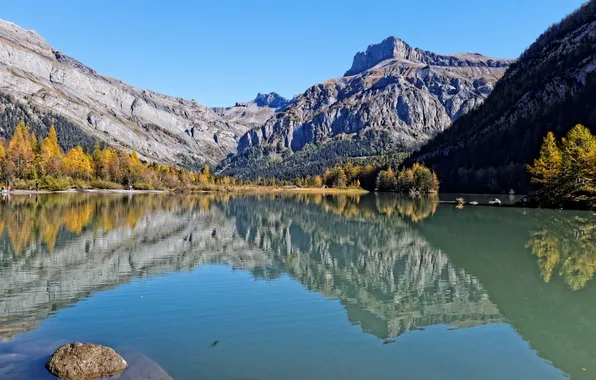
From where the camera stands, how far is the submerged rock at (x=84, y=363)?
11312mm

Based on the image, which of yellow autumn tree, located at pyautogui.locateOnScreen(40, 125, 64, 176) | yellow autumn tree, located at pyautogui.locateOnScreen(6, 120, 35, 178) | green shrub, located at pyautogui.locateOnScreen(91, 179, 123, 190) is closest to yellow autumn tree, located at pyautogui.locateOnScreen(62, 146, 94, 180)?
yellow autumn tree, located at pyautogui.locateOnScreen(40, 125, 64, 176)

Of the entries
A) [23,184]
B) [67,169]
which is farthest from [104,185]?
[23,184]

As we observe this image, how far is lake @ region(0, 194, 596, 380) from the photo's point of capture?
13117mm

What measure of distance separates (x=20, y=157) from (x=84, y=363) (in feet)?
474

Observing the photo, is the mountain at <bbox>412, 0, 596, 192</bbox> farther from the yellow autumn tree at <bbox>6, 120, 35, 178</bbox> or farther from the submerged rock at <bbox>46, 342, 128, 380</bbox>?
the yellow autumn tree at <bbox>6, 120, 35, 178</bbox>

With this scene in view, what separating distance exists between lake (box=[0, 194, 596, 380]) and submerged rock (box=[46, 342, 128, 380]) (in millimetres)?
439

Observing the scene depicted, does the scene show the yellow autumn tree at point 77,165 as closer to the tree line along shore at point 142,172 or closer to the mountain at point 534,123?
the tree line along shore at point 142,172

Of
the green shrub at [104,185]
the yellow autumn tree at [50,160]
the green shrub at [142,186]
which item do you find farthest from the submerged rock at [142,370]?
the green shrub at [142,186]

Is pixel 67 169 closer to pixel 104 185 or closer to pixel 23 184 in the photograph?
pixel 104 185

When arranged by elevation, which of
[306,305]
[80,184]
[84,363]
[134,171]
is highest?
[134,171]

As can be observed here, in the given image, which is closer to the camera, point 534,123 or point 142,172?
point 142,172

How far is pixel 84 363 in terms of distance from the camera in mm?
11578

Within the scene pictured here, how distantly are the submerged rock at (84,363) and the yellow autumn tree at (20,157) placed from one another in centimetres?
13669

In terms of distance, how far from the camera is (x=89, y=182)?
151m
